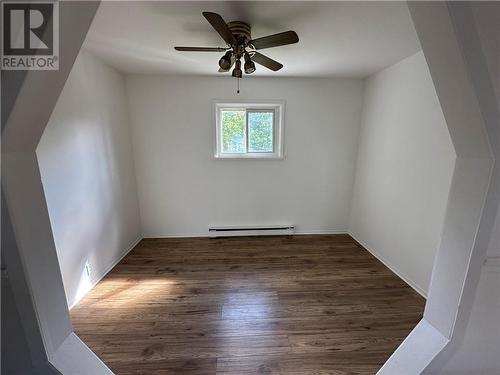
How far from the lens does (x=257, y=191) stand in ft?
10.7

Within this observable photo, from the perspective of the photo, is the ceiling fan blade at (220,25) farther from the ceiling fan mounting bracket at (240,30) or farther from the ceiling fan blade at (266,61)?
the ceiling fan blade at (266,61)

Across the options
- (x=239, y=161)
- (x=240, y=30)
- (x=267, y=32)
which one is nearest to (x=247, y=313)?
(x=239, y=161)

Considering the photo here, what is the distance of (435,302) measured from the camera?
0.76m

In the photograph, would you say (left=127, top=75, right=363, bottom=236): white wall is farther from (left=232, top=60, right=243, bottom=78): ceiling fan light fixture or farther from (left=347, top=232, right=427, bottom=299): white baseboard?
(left=232, top=60, right=243, bottom=78): ceiling fan light fixture

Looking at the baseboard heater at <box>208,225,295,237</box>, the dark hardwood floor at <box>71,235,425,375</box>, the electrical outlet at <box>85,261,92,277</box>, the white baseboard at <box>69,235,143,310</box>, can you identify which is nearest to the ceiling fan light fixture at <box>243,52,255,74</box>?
the dark hardwood floor at <box>71,235,425,375</box>

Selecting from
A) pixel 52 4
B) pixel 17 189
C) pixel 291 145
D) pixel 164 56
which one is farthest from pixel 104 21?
pixel 291 145

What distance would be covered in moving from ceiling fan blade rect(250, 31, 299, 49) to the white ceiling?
16 centimetres

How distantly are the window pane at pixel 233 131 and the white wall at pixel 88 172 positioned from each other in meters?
1.33

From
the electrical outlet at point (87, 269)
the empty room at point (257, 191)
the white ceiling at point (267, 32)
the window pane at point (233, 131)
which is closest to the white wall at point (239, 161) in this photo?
the empty room at point (257, 191)

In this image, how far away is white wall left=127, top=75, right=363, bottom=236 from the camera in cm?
296

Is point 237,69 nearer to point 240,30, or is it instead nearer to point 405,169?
point 240,30

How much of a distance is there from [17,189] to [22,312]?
1.14ft

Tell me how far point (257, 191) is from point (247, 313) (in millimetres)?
1784

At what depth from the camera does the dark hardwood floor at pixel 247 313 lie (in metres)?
1.41
